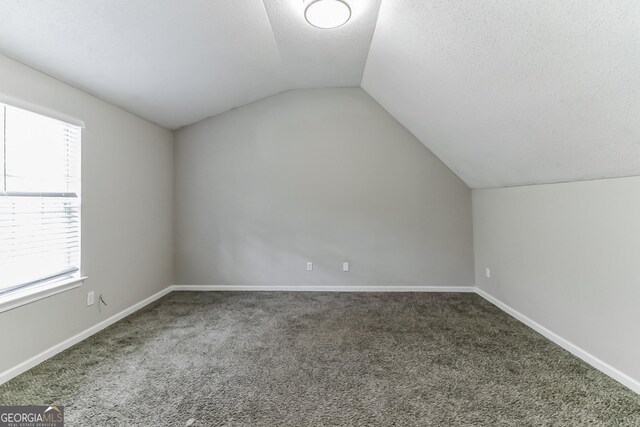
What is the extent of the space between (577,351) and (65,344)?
4.06 metres

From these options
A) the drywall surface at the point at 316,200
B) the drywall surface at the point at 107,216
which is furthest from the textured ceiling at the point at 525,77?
the drywall surface at the point at 107,216

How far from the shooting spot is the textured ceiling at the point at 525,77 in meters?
1.30

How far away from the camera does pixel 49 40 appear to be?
72.7 inches

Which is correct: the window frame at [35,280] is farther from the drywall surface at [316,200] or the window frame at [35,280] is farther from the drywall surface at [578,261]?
the drywall surface at [578,261]

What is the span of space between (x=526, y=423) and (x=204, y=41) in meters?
3.36

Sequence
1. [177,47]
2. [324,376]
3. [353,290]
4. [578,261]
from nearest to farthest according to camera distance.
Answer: [324,376] → [578,261] → [177,47] → [353,290]

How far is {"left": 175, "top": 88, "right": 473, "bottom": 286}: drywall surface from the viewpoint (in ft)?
12.1

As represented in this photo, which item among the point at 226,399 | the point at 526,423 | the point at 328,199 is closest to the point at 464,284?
the point at 328,199

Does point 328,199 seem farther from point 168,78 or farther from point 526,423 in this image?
point 526,423

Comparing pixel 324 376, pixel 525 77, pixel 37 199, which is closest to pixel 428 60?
pixel 525 77

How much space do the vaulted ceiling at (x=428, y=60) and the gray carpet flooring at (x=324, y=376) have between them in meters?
1.44

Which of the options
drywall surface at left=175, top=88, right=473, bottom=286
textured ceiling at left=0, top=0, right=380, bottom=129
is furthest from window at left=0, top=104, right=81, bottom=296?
drywall surface at left=175, top=88, right=473, bottom=286

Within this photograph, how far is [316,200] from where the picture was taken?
3.75 meters

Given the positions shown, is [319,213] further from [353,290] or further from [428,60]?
[428,60]
